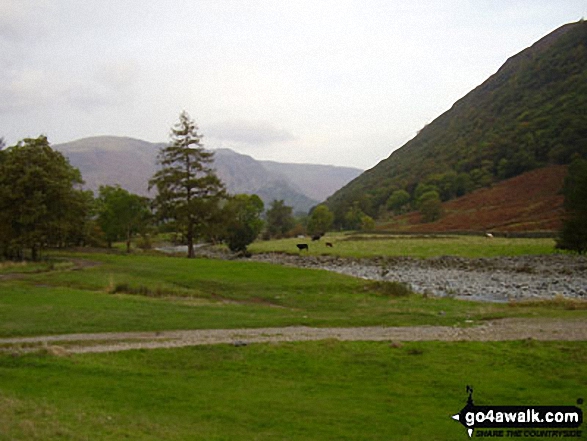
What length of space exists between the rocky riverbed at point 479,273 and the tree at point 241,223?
6.45 meters

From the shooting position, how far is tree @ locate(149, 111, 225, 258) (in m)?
63.3

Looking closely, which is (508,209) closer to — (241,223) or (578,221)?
(241,223)

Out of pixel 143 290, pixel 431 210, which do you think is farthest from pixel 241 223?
pixel 431 210

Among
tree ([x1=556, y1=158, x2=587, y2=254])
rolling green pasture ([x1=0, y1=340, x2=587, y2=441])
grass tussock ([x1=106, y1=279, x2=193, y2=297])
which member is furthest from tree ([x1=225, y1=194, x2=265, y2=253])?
rolling green pasture ([x1=0, y1=340, x2=587, y2=441])

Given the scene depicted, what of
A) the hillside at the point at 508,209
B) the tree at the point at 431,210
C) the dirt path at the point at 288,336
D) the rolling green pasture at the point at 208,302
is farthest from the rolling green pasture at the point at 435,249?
the dirt path at the point at 288,336

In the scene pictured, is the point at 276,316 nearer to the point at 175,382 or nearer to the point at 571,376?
the point at 175,382

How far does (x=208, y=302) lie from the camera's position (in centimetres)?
2942

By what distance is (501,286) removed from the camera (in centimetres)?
4062

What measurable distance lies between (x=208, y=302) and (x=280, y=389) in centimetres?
1782

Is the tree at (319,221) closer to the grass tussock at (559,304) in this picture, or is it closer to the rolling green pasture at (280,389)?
the grass tussock at (559,304)

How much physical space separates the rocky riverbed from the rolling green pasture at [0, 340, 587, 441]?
20.5 meters

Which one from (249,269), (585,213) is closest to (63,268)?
(249,269)

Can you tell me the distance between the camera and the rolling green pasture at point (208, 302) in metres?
21.0

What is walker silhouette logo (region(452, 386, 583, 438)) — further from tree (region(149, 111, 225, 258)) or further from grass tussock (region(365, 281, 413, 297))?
tree (region(149, 111, 225, 258))
